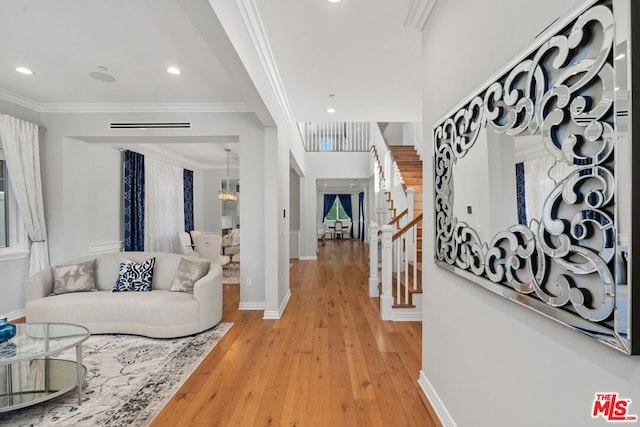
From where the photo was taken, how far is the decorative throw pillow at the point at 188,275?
11.2ft

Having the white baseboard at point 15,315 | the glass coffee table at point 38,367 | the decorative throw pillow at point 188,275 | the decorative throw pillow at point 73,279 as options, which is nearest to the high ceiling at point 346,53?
the decorative throw pillow at point 188,275

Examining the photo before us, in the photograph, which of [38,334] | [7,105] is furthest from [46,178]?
[38,334]

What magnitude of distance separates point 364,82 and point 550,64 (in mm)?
2762

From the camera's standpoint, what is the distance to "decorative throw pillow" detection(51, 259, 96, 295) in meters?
3.38

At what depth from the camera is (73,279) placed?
11.2 ft

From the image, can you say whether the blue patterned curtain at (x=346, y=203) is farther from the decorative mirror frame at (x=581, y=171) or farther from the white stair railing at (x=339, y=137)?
the decorative mirror frame at (x=581, y=171)

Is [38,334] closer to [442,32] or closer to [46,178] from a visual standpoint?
[46,178]

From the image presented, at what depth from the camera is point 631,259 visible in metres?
0.69

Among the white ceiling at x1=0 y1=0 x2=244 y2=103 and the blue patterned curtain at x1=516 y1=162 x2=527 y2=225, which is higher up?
the white ceiling at x1=0 y1=0 x2=244 y2=103

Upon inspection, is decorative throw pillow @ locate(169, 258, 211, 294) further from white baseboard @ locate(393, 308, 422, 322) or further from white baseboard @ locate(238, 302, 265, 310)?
white baseboard @ locate(393, 308, 422, 322)

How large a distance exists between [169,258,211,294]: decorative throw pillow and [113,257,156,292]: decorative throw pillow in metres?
0.29
